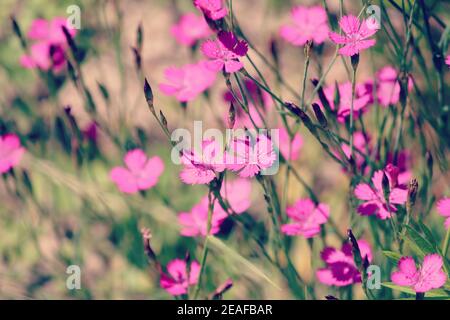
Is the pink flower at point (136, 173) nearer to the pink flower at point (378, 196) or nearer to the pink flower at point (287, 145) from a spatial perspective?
the pink flower at point (287, 145)

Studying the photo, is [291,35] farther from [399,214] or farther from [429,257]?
[429,257]

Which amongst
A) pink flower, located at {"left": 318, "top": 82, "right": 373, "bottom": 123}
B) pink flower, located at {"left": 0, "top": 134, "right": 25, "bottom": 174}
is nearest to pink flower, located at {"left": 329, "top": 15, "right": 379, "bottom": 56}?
pink flower, located at {"left": 318, "top": 82, "right": 373, "bottom": 123}

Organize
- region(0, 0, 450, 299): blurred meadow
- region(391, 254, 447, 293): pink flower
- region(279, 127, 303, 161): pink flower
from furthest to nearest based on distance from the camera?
1. region(279, 127, 303, 161): pink flower
2. region(0, 0, 450, 299): blurred meadow
3. region(391, 254, 447, 293): pink flower

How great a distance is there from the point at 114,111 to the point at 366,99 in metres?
0.93

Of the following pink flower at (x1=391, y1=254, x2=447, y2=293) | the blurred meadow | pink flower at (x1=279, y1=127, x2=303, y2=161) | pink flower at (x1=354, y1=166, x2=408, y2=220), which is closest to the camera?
pink flower at (x1=391, y1=254, x2=447, y2=293)

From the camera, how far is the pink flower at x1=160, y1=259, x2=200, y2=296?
0.96 meters

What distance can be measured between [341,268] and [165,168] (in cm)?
66

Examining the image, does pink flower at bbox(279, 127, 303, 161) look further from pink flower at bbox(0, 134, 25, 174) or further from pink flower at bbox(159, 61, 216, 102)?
pink flower at bbox(0, 134, 25, 174)

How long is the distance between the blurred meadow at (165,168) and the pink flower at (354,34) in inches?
1.4

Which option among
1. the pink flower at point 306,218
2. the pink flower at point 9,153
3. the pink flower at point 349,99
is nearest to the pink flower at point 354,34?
the pink flower at point 349,99

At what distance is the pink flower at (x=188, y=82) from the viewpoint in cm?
111

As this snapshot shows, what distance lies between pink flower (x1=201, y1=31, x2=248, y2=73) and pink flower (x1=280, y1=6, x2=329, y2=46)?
0.27 metres

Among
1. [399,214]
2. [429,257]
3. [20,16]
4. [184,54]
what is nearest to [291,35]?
[399,214]

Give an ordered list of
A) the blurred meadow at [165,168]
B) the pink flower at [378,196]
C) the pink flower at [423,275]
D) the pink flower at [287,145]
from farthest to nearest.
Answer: the pink flower at [287,145], the blurred meadow at [165,168], the pink flower at [378,196], the pink flower at [423,275]
